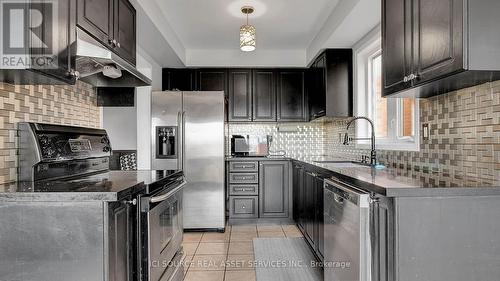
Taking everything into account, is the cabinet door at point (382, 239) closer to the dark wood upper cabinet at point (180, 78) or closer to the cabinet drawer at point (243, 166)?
the cabinet drawer at point (243, 166)

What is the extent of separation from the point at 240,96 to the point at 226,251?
2370 mm

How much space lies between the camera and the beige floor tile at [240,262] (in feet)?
9.65

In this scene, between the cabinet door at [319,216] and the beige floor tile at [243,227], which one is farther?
the beige floor tile at [243,227]

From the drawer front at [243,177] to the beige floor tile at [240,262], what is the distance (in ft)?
4.56


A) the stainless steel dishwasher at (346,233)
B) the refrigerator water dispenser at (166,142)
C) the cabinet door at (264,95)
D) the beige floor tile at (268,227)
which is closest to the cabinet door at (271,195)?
the beige floor tile at (268,227)

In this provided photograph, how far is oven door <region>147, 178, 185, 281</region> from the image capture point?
177 cm

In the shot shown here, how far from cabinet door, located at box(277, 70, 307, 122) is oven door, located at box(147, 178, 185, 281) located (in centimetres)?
284

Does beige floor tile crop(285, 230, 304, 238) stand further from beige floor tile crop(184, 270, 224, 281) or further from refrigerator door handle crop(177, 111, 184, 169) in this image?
refrigerator door handle crop(177, 111, 184, 169)

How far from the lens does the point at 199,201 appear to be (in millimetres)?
4070

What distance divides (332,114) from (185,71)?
2.30m

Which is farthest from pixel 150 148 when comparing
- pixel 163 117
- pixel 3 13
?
pixel 3 13

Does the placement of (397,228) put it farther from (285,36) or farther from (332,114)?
(285,36)

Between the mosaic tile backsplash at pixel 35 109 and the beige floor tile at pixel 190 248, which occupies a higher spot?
the mosaic tile backsplash at pixel 35 109

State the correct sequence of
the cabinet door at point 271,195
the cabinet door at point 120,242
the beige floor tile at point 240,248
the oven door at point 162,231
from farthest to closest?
the cabinet door at point 271,195 < the beige floor tile at point 240,248 < the oven door at point 162,231 < the cabinet door at point 120,242
